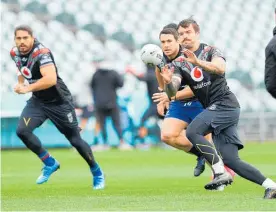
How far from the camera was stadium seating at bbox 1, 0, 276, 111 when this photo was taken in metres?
25.0

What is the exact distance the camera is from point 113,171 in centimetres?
1321

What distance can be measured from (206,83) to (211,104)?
23 centimetres

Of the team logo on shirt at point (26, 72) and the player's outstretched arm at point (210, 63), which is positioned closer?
the player's outstretched arm at point (210, 63)

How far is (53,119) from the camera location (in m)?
10.5

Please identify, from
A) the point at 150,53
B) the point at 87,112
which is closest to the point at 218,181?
the point at 150,53

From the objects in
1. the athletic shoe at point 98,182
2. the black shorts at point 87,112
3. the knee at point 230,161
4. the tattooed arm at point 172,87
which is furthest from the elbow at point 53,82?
the black shorts at point 87,112

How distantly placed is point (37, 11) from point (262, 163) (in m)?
13.0

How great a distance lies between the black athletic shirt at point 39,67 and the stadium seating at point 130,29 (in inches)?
447

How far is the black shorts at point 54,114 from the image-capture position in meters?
10.4

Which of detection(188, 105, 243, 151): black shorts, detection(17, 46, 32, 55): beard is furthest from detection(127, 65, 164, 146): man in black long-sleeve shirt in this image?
detection(188, 105, 243, 151): black shorts

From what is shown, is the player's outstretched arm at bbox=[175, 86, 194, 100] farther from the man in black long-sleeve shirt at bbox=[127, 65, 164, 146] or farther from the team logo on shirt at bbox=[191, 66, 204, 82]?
the man in black long-sleeve shirt at bbox=[127, 65, 164, 146]

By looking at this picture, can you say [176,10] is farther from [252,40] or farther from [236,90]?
[236,90]

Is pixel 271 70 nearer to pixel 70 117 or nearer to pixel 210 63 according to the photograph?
pixel 210 63

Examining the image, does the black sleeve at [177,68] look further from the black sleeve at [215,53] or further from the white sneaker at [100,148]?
the white sneaker at [100,148]
